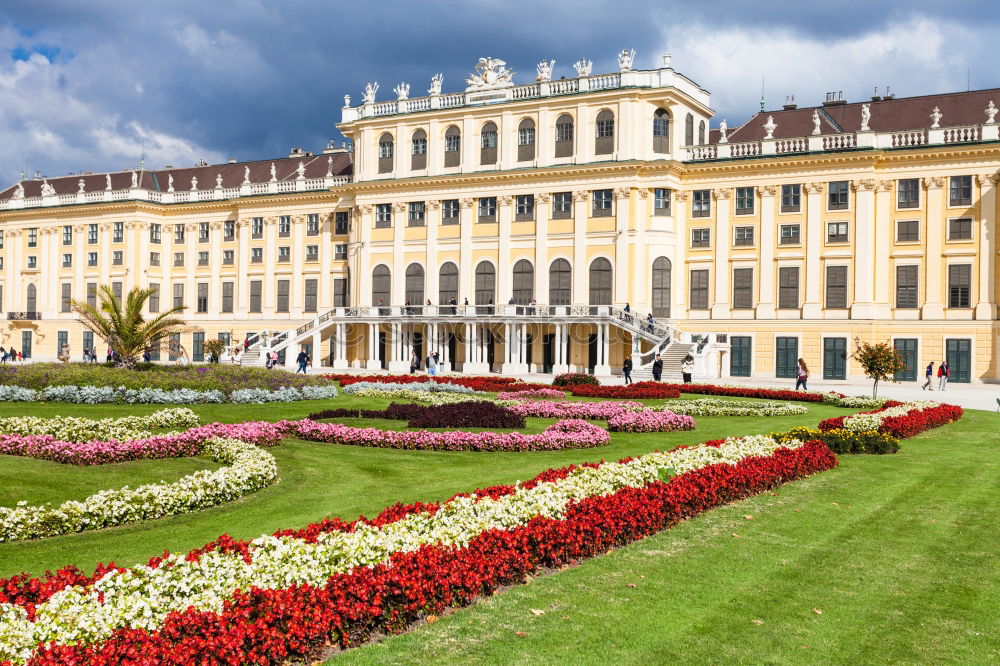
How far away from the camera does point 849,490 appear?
16312mm

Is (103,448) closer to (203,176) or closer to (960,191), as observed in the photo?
(960,191)

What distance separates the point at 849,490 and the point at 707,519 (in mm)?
4057

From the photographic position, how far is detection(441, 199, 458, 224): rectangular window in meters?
68.0

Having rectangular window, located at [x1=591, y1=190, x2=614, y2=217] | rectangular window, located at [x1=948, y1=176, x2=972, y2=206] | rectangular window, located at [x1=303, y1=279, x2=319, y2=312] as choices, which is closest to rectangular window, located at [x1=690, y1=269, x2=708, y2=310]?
rectangular window, located at [x1=591, y1=190, x2=614, y2=217]

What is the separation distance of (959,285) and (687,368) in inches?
778

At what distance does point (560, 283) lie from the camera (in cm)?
6425

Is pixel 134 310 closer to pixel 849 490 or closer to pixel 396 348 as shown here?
pixel 849 490

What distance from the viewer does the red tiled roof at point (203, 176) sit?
80.4 metres

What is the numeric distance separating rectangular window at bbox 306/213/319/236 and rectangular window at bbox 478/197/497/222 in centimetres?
1572

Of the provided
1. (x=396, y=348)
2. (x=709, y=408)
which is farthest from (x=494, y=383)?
(x=396, y=348)

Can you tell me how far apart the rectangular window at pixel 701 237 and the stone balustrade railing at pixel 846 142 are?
4672 millimetres

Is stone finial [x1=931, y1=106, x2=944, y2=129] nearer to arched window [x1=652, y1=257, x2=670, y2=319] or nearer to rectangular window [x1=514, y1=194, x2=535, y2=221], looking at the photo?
arched window [x1=652, y1=257, x2=670, y2=319]

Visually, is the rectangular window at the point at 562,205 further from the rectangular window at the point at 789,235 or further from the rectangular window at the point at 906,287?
the rectangular window at the point at 906,287

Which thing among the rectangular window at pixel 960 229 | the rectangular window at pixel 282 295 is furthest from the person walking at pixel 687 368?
the rectangular window at pixel 282 295
